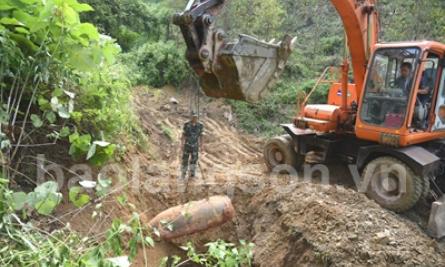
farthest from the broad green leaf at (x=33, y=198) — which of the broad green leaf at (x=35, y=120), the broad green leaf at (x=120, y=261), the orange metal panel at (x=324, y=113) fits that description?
the orange metal panel at (x=324, y=113)

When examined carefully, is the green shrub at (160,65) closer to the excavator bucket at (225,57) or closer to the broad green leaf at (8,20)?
the excavator bucket at (225,57)

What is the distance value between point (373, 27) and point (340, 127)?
1705 mm

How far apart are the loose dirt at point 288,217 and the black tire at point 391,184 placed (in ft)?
0.78

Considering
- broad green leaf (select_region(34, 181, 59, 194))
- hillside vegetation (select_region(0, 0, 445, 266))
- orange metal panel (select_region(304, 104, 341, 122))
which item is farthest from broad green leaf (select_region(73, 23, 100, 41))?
orange metal panel (select_region(304, 104, 341, 122))

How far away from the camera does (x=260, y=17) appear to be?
14.4 m

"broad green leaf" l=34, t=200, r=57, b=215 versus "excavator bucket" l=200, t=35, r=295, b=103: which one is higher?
"excavator bucket" l=200, t=35, r=295, b=103

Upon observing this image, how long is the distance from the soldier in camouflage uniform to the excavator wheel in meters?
1.73

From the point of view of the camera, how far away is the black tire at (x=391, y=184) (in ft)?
15.8

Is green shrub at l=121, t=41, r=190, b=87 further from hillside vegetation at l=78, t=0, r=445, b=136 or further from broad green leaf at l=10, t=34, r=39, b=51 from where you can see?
broad green leaf at l=10, t=34, r=39, b=51

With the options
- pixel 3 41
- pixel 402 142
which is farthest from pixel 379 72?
pixel 3 41

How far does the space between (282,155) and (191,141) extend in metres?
2.00

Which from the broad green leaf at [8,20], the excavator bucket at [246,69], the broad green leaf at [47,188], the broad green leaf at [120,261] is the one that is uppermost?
the broad green leaf at [8,20]

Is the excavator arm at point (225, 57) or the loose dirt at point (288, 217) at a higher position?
the excavator arm at point (225, 57)

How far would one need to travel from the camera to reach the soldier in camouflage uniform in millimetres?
5781
